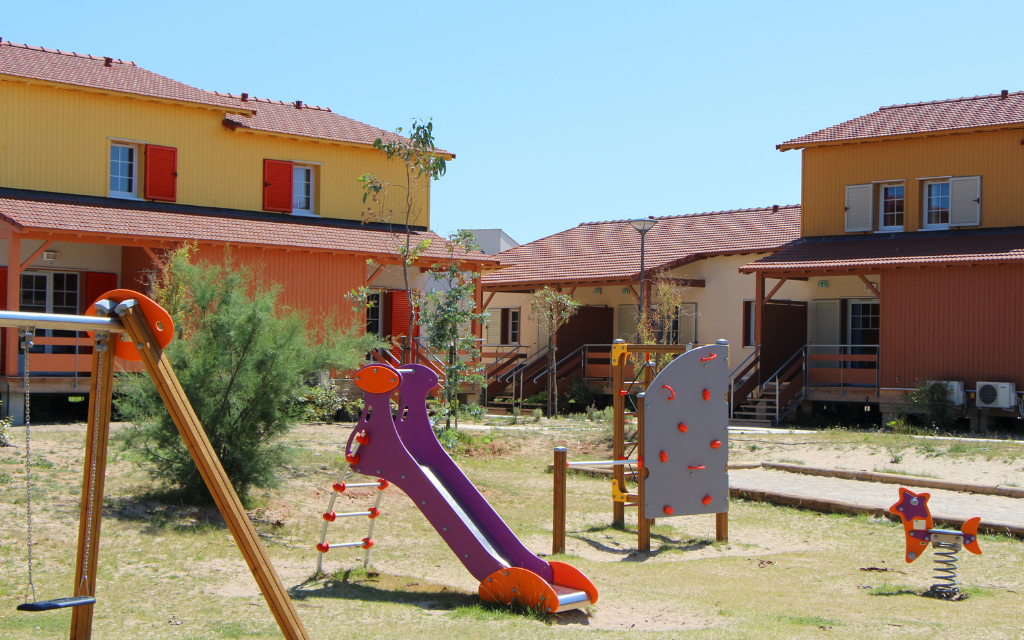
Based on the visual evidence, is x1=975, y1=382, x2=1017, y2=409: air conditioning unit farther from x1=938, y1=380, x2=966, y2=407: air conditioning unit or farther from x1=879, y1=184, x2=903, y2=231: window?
x1=879, y1=184, x2=903, y2=231: window

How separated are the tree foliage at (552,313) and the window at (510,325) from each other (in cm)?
399

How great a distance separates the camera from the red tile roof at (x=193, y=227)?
17016 mm

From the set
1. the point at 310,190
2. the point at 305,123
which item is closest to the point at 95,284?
the point at 310,190

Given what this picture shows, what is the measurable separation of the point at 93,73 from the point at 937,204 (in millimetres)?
19255

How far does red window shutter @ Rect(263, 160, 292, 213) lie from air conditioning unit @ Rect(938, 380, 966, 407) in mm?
15064

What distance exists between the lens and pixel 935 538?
7434 millimetres

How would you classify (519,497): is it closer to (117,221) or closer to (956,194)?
(117,221)

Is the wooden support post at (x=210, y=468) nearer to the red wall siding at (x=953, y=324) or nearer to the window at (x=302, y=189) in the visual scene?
the red wall siding at (x=953, y=324)

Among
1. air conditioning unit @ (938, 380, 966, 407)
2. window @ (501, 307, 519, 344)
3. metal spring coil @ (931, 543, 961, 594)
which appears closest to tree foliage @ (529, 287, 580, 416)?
window @ (501, 307, 519, 344)

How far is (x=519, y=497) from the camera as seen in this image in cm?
1181

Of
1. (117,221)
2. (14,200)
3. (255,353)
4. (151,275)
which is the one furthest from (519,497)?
(14,200)

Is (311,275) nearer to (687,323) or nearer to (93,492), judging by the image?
(687,323)

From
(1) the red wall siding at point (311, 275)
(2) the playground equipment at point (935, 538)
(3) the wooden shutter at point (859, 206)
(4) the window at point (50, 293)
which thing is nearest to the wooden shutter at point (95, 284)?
(4) the window at point (50, 293)

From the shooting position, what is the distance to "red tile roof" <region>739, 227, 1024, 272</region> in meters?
19.8
